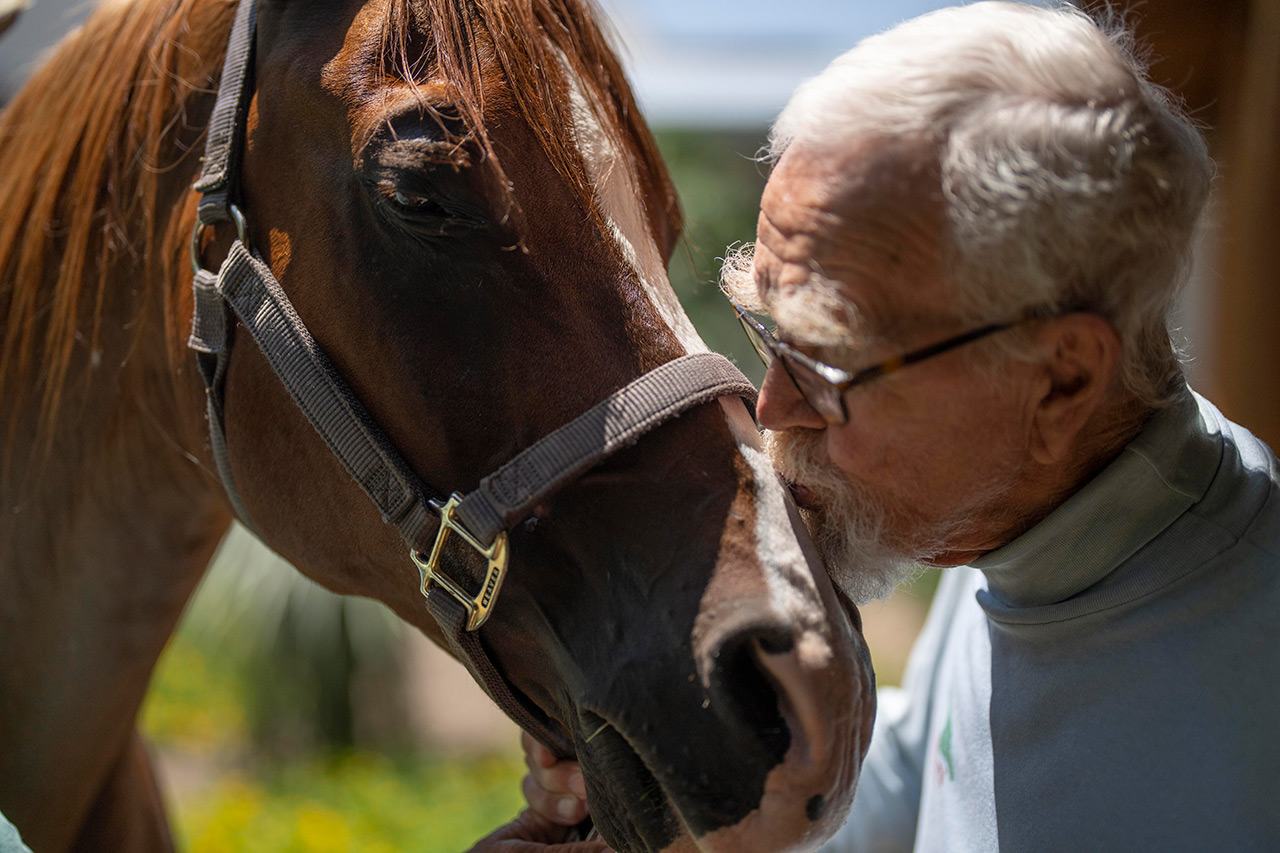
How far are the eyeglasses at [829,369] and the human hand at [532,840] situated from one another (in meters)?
0.69

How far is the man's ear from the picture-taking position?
43.8 inches

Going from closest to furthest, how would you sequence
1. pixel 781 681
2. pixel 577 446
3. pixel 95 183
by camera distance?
pixel 781 681 < pixel 577 446 < pixel 95 183

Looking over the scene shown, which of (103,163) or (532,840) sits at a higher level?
(103,163)

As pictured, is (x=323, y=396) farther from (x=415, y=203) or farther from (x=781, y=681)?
(x=781, y=681)

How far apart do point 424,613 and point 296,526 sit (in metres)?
0.26

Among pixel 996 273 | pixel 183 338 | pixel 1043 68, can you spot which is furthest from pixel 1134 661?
pixel 183 338

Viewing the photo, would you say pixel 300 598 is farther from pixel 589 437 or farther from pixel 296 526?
pixel 589 437

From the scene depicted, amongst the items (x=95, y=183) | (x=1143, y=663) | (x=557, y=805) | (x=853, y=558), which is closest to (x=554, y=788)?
(x=557, y=805)

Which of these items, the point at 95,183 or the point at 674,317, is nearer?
the point at 674,317

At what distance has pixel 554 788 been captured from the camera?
139 cm

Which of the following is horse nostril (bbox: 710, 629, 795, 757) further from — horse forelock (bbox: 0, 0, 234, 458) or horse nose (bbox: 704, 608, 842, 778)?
horse forelock (bbox: 0, 0, 234, 458)

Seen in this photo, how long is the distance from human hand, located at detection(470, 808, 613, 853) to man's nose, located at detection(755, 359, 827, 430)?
64 cm

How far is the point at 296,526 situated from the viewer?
4.78 feet

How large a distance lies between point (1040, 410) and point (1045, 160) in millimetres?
313
